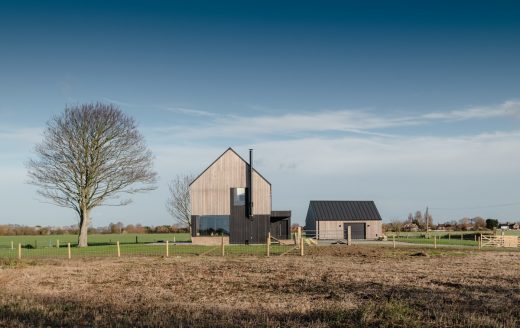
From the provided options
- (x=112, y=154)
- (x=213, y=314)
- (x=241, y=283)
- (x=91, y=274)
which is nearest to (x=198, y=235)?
(x=112, y=154)

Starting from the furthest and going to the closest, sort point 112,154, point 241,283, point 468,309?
point 112,154 < point 241,283 < point 468,309

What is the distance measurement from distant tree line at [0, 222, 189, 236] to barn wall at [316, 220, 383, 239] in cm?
3150

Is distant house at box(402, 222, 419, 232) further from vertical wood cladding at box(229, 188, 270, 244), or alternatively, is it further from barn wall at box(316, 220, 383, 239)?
vertical wood cladding at box(229, 188, 270, 244)

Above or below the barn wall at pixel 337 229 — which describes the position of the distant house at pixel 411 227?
below

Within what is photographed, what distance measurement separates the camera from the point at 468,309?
1328 centimetres

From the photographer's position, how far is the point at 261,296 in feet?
51.5

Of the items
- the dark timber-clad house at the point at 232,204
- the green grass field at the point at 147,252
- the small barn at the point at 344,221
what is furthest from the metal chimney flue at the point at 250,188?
the small barn at the point at 344,221

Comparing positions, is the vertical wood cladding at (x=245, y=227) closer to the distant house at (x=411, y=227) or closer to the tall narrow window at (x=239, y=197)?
the tall narrow window at (x=239, y=197)

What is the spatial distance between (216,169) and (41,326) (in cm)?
4323

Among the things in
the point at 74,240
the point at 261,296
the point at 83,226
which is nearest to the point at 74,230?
the point at 74,240

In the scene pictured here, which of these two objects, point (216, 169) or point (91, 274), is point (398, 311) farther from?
point (216, 169)

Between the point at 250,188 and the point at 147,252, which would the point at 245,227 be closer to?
the point at 250,188

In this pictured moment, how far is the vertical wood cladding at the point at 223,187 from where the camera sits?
53562 mm

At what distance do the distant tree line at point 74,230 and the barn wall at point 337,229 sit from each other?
31.5m
